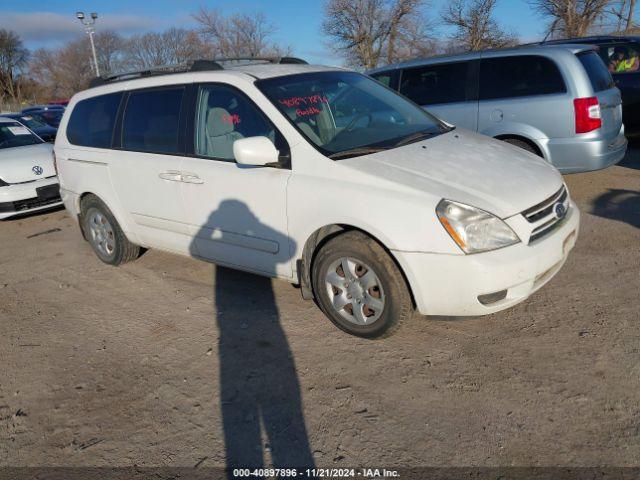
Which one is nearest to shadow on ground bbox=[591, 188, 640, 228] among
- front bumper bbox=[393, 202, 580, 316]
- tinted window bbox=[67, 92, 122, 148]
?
front bumper bbox=[393, 202, 580, 316]

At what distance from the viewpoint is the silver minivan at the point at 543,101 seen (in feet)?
18.7

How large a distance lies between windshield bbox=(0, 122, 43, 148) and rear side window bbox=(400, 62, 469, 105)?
6.10 meters

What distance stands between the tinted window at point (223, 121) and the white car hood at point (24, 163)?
4540mm

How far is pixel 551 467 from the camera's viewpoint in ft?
7.63

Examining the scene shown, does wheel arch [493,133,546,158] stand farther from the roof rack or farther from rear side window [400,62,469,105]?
the roof rack

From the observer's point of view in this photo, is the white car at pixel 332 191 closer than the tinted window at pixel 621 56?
Yes

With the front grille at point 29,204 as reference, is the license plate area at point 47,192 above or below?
above

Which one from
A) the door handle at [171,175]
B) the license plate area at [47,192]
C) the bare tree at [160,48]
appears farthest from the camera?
the bare tree at [160,48]

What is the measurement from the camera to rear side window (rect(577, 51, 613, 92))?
232 inches

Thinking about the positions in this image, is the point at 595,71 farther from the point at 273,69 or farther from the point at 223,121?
the point at 223,121

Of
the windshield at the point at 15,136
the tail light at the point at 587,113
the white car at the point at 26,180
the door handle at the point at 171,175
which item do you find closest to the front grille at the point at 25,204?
the white car at the point at 26,180

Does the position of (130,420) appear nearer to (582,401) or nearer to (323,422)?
(323,422)

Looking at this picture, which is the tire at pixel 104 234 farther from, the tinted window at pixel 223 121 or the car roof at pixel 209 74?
the tinted window at pixel 223 121

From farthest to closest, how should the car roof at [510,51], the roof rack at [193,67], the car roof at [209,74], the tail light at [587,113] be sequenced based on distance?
1. the car roof at [510,51]
2. the tail light at [587,113]
3. the roof rack at [193,67]
4. the car roof at [209,74]
